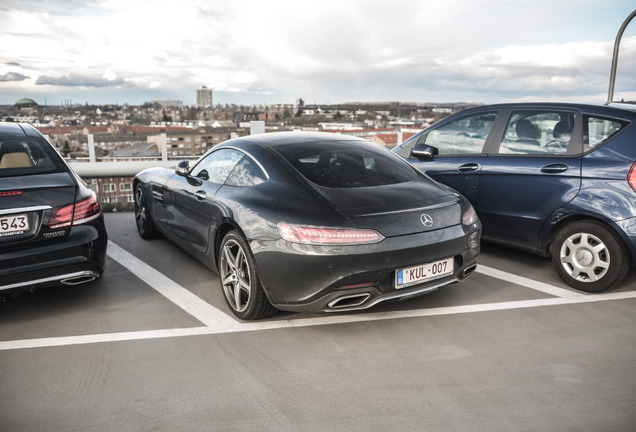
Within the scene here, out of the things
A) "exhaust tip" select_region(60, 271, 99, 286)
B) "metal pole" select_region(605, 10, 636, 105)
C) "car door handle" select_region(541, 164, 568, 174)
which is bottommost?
"exhaust tip" select_region(60, 271, 99, 286)

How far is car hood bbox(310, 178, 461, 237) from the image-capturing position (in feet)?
11.1

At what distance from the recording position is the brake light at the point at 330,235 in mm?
3248

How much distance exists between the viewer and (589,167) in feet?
14.4

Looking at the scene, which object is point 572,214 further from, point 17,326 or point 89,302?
point 17,326

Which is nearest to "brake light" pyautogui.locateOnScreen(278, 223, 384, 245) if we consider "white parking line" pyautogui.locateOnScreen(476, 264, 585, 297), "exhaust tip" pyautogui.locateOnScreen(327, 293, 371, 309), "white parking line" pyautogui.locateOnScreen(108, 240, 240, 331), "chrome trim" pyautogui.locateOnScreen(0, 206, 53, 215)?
"exhaust tip" pyautogui.locateOnScreen(327, 293, 371, 309)

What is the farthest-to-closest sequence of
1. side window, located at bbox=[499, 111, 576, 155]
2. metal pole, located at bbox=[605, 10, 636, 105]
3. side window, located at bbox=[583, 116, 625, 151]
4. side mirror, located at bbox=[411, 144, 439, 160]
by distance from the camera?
metal pole, located at bbox=[605, 10, 636, 105] → side mirror, located at bbox=[411, 144, 439, 160] → side window, located at bbox=[499, 111, 576, 155] → side window, located at bbox=[583, 116, 625, 151]

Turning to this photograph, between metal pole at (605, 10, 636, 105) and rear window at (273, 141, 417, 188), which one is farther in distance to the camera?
metal pole at (605, 10, 636, 105)

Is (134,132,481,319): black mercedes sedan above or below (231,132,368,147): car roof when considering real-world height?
below

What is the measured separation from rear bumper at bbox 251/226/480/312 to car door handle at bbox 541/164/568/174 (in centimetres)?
170

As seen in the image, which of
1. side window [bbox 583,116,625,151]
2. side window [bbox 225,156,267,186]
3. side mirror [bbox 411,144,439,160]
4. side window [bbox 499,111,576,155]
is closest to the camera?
side window [bbox 225,156,267,186]

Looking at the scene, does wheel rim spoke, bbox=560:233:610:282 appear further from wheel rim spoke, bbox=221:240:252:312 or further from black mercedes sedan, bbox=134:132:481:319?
wheel rim spoke, bbox=221:240:252:312

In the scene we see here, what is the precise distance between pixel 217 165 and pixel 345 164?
1.25m

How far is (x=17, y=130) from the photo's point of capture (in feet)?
15.1

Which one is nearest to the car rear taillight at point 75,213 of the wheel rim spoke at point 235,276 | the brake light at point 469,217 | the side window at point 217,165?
the side window at point 217,165
